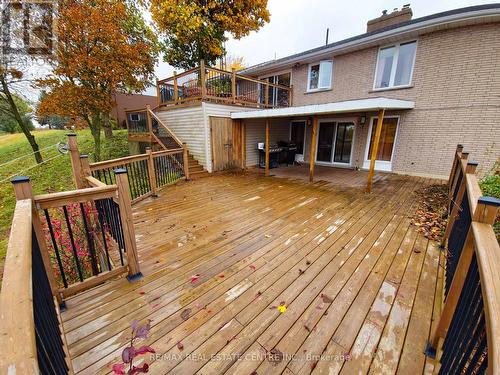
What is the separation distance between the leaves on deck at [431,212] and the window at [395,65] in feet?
13.7

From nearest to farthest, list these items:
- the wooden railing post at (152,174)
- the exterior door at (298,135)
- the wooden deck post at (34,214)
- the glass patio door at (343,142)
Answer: the wooden deck post at (34,214) < the wooden railing post at (152,174) < the glass patio door at (343,142) < the exterior door at (298,135)

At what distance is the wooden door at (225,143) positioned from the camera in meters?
7.91

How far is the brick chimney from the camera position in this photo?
25.7 feet

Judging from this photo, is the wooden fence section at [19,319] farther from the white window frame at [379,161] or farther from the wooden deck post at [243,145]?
the white window frame at [379,161]

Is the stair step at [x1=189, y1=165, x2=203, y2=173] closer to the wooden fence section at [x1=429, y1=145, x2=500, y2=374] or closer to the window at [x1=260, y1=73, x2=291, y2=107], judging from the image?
the window at [x1=260, y1=73, x2=291, y2=107]

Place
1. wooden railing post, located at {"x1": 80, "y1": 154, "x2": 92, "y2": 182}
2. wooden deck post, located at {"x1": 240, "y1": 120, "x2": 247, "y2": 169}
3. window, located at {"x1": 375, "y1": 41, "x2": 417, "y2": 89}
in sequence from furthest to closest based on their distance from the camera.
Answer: wooden deck post, located at {"x1": 240, "y1": 120, "x2": 247, "y2": 169}
window, located at {"x1": 375, "y1": 41, "x2": 417, "y2": 89}
wooden railing post, located at {"x1": 80, "y1": 154, "x2": 92, "y2": 182}

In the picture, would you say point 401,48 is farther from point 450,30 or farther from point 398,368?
point 398,368

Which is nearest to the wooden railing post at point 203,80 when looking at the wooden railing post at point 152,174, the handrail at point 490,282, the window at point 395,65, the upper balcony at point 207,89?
the upper balcony at point 207,89

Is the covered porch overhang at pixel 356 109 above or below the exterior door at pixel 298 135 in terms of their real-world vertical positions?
above

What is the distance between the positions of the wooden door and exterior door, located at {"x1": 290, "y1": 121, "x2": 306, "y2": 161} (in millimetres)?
3364

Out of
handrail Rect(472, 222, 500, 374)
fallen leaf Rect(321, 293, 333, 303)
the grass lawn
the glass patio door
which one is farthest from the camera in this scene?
the glass patio door

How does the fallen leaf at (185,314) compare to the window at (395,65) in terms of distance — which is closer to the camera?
the fallen leaf at (185,314)

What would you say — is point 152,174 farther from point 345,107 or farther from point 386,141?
point 386,141

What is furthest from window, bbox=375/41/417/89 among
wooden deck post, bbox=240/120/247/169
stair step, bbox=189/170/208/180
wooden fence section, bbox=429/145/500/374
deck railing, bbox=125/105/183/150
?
deck railing, bbox=125/105/183/150
